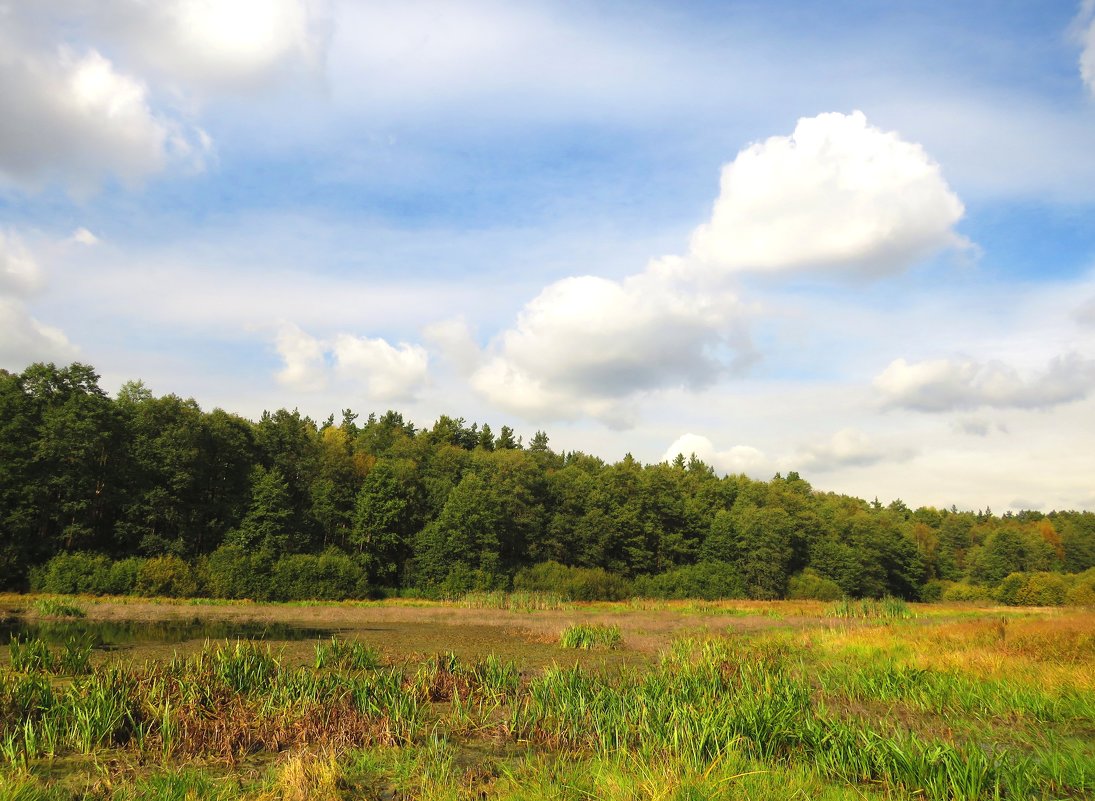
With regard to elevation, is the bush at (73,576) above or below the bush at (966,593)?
above

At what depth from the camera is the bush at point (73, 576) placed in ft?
139

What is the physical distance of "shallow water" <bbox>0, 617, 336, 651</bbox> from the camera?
23.9 m

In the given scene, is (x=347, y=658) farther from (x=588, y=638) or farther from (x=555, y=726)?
(x=588, y=638)

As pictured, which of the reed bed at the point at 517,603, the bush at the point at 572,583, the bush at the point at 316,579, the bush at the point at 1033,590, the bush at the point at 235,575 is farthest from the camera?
the bush at the point at 1033,590

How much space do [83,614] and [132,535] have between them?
21.2 m

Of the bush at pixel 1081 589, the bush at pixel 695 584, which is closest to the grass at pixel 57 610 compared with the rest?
the bush at pixel 695 584

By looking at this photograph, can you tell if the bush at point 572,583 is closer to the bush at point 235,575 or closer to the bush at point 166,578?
the bush at point 235,575

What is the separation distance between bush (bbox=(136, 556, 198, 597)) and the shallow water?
44.9 ft

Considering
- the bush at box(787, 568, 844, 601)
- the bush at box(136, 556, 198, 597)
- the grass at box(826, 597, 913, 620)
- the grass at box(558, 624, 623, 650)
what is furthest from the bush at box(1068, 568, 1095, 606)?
the bush at box(136, 556, 198, 597)

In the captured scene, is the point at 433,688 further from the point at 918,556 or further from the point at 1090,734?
the point at 918,556

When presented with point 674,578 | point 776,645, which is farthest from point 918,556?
point 776,645

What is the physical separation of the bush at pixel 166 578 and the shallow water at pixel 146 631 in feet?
44.9

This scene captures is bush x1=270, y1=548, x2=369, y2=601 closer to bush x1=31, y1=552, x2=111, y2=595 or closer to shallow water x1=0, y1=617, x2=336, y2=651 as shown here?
bush x1=31, y1=552, x2=111, y2=595

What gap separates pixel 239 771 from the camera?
32.9 feet
